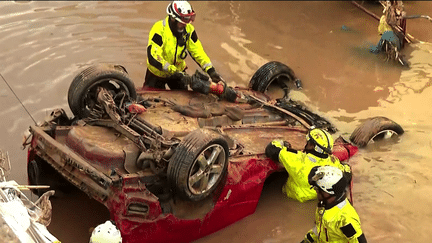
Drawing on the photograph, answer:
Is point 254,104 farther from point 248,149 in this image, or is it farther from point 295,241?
point 295,241

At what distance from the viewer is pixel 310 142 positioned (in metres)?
6.26

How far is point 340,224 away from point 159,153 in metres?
1.97

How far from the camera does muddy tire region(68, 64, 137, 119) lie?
642cm

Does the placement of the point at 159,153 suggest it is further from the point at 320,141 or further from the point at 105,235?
the point at 320,141

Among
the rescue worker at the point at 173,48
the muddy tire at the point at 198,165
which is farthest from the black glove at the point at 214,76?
the muddy tire at the point at 198,165

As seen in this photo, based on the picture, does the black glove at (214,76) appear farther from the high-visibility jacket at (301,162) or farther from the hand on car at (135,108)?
the high-visibility jacket at (301,162)

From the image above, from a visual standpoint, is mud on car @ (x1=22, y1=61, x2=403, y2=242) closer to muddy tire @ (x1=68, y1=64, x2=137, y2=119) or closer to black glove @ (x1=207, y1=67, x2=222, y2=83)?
muddy tire @ (x1=68, y1=64, x2=137, y2=119)

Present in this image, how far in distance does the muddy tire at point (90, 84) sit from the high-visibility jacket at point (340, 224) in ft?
9.73

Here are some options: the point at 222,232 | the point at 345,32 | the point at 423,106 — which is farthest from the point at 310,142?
the point at 345,32

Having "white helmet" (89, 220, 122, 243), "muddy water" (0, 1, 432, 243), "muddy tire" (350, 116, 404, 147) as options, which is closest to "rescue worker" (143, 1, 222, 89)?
A: "muddy water" (0, 1, 432, 243)

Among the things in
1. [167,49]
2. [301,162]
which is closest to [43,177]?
[167,49]

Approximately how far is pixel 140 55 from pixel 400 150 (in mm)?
4855

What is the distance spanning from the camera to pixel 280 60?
33.9 ft

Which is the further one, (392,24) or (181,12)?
(392,24)
